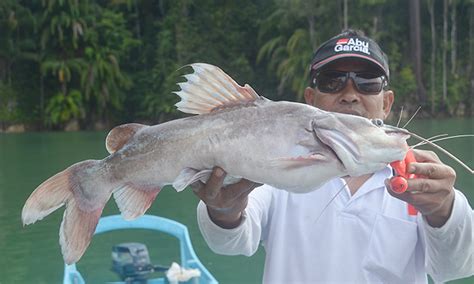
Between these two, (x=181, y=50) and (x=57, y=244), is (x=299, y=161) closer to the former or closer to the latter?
(x=57, y=244)

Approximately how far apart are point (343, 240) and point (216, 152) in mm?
630

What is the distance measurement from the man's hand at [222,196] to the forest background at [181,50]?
2430cm

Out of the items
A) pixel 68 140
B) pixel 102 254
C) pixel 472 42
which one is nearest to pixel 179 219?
pixel 102 254

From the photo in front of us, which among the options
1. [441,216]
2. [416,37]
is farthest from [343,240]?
[416,37]

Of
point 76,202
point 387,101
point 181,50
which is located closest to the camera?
point 76,202

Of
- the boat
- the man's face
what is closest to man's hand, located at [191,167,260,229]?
the man's face

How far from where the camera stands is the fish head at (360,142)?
147cm

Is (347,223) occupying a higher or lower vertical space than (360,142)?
lower

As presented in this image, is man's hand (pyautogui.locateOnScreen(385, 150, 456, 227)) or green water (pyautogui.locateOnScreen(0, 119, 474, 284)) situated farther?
green water (pyautogui.locateOnScreen(0, 119, 474, 284))

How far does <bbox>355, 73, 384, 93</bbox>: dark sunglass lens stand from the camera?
6.87 feet

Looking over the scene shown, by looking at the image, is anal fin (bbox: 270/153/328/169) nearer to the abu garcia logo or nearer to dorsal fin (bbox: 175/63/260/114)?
dorsal fin (bbox: 175/63/260/114)

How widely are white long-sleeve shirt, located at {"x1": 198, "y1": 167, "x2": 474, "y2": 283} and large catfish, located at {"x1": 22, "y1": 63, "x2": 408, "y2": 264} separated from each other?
1.09 ft

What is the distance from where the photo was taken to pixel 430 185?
1597mm

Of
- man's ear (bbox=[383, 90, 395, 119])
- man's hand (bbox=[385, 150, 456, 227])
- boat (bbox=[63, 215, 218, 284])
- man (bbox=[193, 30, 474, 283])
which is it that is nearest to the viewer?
man's hand (bbox=[385, 150, 456, 227])
